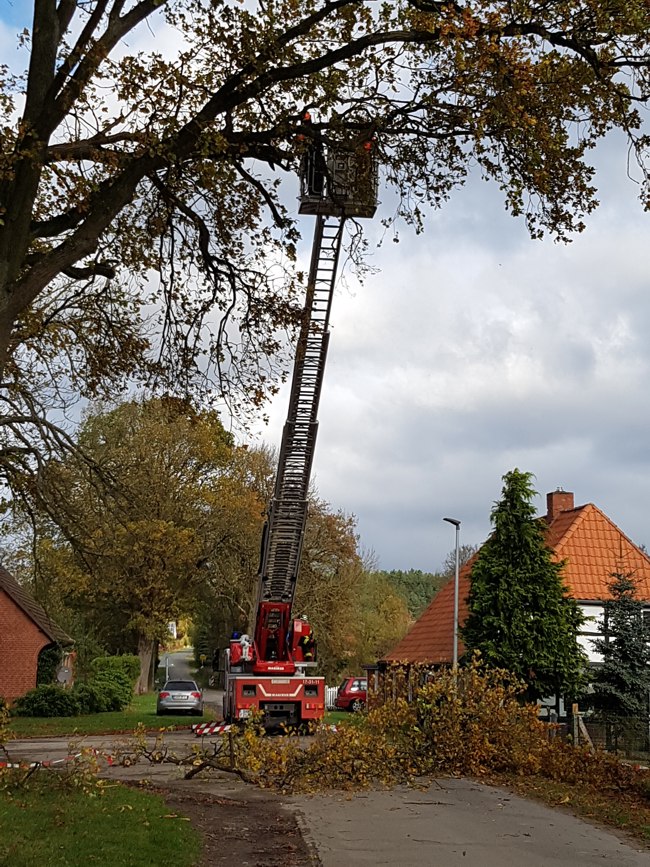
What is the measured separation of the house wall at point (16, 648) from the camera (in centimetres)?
3544

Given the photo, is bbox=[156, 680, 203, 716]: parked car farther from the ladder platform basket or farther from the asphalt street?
the ladder platform basket

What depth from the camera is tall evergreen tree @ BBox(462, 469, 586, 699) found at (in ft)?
70.7

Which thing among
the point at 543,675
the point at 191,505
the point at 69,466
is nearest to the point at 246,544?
the point at 191,505

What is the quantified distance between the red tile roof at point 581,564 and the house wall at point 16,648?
14.0 metres

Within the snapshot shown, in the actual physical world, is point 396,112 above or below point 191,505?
below

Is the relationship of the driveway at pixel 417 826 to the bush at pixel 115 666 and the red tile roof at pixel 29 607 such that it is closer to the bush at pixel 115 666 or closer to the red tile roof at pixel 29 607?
the bush at pixel 115 666

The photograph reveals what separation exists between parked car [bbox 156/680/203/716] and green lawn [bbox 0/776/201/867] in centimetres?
2394

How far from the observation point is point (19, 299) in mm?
8750

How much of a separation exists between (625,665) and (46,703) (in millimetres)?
20004

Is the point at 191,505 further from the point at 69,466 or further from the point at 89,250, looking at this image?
the point at 89,250

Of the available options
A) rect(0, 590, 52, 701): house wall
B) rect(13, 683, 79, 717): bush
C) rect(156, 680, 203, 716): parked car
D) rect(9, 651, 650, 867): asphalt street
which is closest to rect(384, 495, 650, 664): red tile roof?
rect(156, 680, 203, 716): parked car

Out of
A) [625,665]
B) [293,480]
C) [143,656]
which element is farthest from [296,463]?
[143,656]

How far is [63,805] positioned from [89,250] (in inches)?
226

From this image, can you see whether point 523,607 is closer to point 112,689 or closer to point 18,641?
point 112,689
